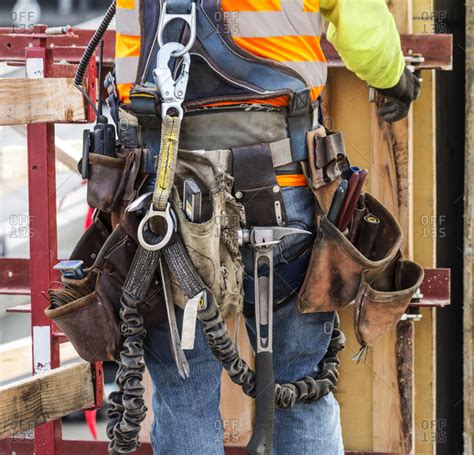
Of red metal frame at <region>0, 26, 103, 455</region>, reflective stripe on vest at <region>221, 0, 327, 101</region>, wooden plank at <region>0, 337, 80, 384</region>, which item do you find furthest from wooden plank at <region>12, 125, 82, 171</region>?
reflective stripe on vest at <region>221, 0, 327, 101</region>

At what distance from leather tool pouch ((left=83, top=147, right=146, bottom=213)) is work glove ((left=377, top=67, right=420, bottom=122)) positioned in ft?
2.97

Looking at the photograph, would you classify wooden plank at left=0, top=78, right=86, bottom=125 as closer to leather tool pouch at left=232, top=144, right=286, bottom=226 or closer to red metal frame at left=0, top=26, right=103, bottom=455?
red metal frame at left=0, top=26, right=103, bottom=455

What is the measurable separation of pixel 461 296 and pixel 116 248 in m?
2.06

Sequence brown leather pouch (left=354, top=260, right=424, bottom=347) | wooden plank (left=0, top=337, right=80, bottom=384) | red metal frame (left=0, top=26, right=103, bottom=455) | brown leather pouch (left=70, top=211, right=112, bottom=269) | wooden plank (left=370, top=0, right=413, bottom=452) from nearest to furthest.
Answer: brown leather pouch (left=354, top=260, right=424, bottom=347), brown leather pouch (left=70, top=211, right=112, bottom=269), red metal frame (left=0, top=26, right=103, bottom=455), wooden plank (left=370, top=0, right=413, bottom=452), wooden plank (left=0, top=337, right=80, bottom=384)

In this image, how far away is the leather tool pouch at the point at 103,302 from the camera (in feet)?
8.52

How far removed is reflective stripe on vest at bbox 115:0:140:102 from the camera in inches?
100.0

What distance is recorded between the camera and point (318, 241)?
267 cm

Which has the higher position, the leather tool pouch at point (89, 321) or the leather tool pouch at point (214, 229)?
the leather tool pouch at point (214, 229)

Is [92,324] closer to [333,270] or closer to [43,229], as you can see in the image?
[333,270]

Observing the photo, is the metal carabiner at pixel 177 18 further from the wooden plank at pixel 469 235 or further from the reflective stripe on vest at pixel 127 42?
the wooden plank at pixel 469 235

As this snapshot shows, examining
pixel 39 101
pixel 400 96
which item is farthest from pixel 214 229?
pixel 39 101

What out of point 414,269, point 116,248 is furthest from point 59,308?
point 414,269

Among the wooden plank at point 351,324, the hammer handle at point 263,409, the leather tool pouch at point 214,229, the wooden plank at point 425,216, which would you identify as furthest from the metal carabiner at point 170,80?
the wooden plank at point 425,216

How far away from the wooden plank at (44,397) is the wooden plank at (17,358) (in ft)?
8.62
